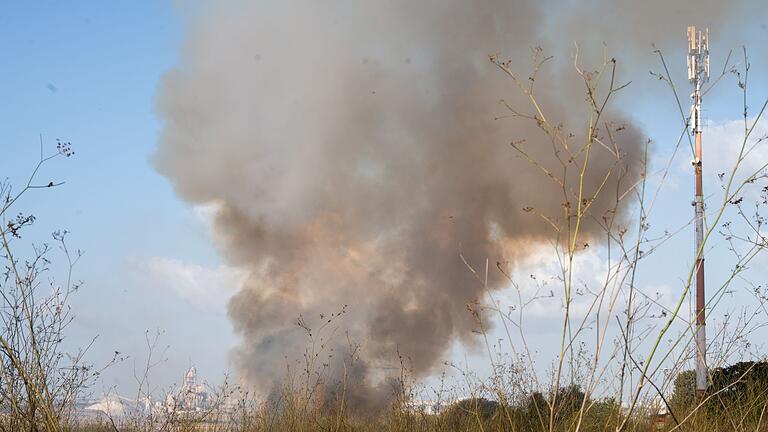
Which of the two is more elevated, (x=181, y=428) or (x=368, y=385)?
(x=368, y=385)

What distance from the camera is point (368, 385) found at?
3400 cm

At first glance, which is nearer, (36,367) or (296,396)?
(36,367)

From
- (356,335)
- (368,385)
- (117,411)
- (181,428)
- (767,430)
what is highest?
(356,335)

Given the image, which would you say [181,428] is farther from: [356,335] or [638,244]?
[356,335]

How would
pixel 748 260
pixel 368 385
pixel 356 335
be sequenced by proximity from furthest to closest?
pixel 356 335 < pixel 368 385 < pixel 748 260

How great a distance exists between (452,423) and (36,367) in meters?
6.48

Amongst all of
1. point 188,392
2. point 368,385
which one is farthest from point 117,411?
point 368,385

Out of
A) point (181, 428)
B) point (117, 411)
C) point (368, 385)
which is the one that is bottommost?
point (181, 428)

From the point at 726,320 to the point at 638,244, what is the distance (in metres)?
4.90

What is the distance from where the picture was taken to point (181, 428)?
802 cm

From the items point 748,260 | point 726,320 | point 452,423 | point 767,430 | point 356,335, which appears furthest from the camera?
point 356,335

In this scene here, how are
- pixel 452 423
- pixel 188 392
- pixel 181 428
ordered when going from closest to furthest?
pixel 181 428 < pixel 188 392 < pixel 452 423

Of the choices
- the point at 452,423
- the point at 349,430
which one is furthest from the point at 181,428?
the point at 452,423

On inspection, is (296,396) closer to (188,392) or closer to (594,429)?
(188,392)
